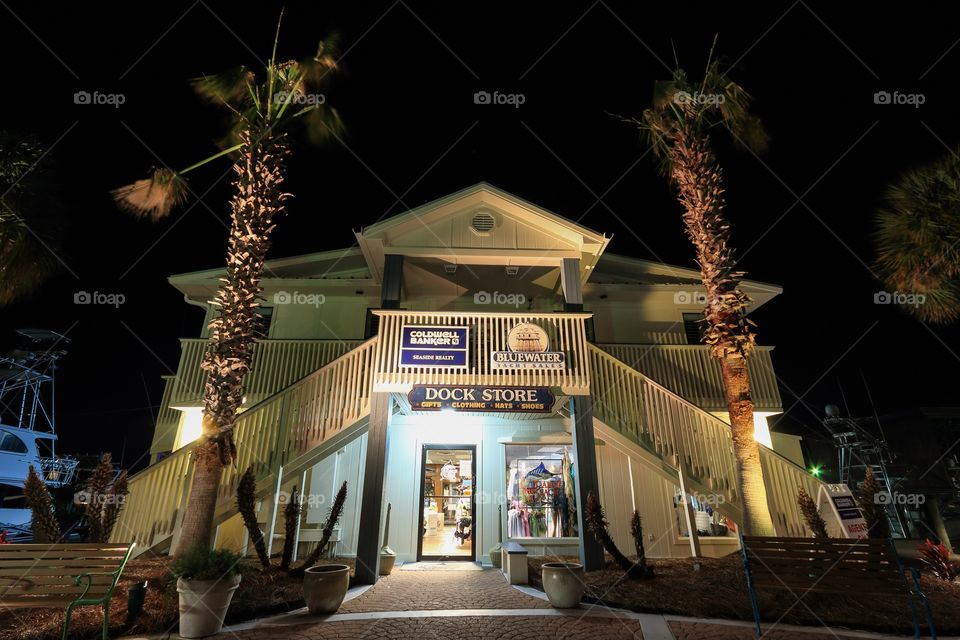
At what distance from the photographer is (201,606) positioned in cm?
496

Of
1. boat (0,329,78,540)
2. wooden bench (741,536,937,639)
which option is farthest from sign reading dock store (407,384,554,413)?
boat (0,329,78,540)

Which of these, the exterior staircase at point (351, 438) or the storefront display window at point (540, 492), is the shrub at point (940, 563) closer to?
the exterior staircase at point (351, 438)

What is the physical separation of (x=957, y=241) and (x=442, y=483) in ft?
39.1

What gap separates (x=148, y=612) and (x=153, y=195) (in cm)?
705

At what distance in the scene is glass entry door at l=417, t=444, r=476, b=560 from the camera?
10.8m

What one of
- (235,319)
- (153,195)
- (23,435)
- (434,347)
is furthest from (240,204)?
(23,435)

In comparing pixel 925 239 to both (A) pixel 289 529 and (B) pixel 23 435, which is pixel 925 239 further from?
(B) pixel 23 435

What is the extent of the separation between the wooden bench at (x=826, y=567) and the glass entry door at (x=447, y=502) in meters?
6.69

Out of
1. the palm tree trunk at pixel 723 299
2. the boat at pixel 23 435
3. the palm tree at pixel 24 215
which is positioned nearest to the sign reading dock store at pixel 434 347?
the palm tree trunk at pixel 723 299

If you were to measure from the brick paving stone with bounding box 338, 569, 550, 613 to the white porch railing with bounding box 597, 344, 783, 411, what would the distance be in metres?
6.40

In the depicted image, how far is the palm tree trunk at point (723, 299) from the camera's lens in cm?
763

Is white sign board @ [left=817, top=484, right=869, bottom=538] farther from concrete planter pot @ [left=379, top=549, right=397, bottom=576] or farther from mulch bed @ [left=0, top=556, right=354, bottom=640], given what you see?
mulch bed @ [left=0, top=556, right=354, bottom=640]

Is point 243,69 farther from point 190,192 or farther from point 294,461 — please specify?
point 294,461

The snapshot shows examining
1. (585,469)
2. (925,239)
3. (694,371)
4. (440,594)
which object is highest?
(925,239)
